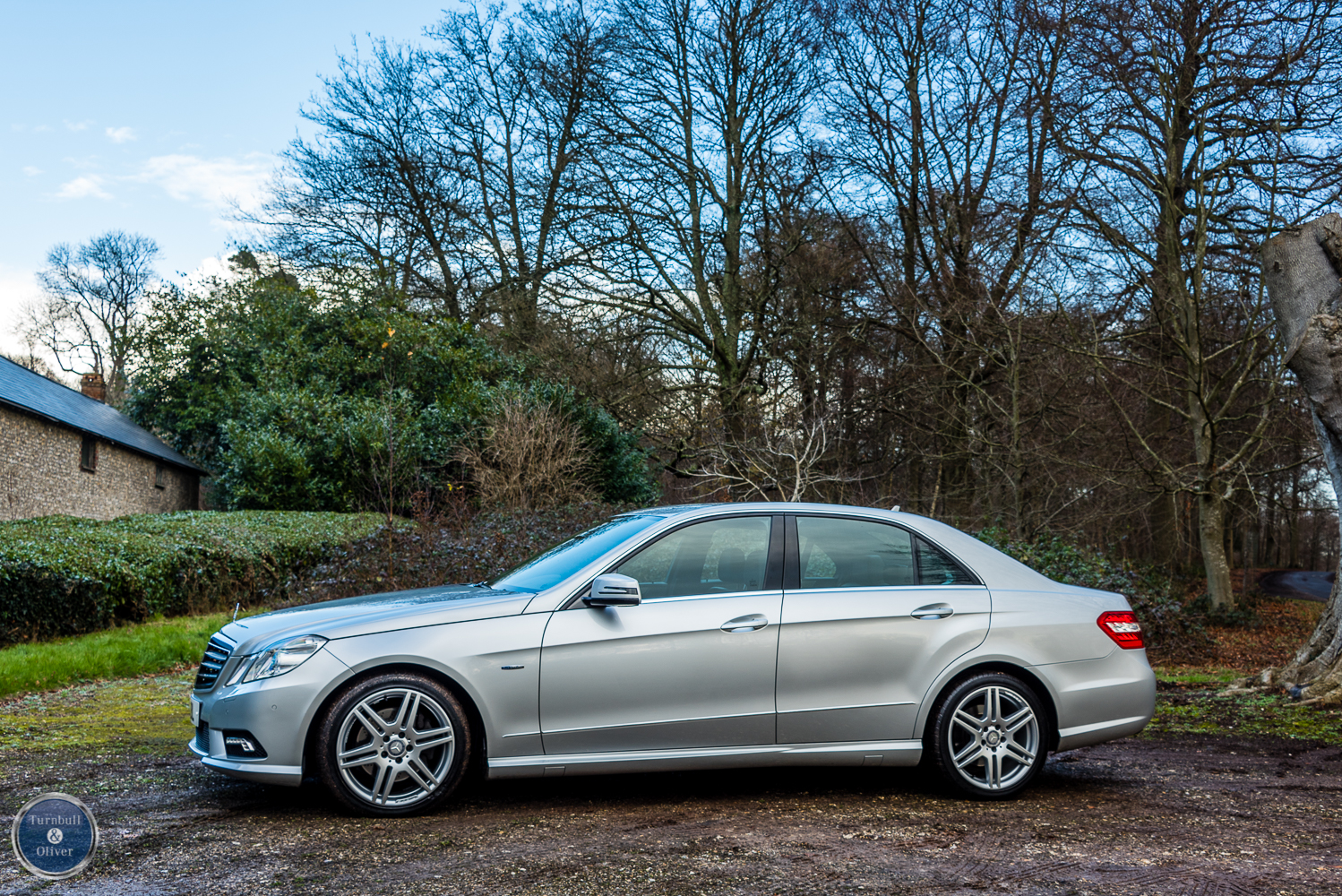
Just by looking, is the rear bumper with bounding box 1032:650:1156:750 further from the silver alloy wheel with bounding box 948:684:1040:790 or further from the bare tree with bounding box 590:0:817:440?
the bare tree with bounding box 590:0:817:440

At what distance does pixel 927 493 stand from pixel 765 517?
800 inches

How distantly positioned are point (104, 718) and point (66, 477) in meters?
20.4

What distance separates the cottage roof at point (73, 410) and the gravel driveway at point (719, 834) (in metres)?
20.4

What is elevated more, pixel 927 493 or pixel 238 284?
pixel 238 284

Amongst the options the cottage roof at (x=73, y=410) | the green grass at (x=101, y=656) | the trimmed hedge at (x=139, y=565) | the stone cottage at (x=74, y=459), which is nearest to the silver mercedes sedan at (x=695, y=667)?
the green grass at (x=101, y=656)

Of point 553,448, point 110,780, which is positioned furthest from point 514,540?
point 110,780

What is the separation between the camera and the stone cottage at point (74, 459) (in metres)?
23.1

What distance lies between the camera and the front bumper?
15.6 feet

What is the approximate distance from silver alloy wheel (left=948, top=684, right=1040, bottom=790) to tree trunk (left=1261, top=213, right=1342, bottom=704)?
172 inches

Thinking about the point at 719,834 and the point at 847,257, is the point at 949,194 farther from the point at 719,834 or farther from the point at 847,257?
the point at 719,834

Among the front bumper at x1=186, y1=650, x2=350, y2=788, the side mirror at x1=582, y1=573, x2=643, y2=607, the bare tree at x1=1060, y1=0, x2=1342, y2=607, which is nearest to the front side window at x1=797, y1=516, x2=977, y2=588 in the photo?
the side mirror at x1=582, y1=573, x2=643, y2=607

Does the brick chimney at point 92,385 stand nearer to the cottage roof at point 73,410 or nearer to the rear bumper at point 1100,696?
the cottage roof at point 73,410

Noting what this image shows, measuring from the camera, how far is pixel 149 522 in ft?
56.5

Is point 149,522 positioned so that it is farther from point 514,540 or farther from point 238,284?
point 238,284
